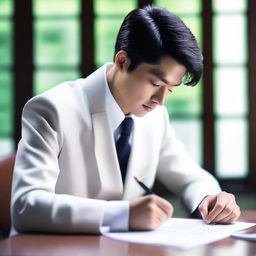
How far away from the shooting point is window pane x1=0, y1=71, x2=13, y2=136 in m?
3.61

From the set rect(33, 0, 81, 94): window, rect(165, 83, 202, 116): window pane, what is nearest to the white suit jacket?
rect(165, 83, 202, 116): window pane

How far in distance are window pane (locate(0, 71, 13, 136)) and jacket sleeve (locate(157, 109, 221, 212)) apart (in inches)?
67.6

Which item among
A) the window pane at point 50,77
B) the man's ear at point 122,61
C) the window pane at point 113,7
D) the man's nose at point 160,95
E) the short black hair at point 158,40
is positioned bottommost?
the window pane at point 50,77

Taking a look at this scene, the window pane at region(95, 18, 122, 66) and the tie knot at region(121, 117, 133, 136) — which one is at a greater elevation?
the window pane at region(95, 18, 122, 66)

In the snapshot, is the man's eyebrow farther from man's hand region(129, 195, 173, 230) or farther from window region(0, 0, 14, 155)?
window region(0, 0, 14, 155)

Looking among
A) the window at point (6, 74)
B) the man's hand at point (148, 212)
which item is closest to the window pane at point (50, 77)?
the window at point (6, 74)

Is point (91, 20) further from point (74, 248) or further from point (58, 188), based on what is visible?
point (74, 248)

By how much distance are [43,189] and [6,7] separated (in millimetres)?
2365

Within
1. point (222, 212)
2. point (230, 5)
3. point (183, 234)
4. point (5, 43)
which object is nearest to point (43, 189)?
point (183, 234)

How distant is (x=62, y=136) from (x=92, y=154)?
0.40 feet

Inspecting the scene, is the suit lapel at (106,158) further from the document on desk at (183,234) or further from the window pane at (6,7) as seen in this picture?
the window pane at (6,7)

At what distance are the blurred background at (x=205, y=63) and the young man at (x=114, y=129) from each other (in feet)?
5.45

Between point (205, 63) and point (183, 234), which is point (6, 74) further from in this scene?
point (183, 234)

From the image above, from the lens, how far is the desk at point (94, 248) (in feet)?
3.97
